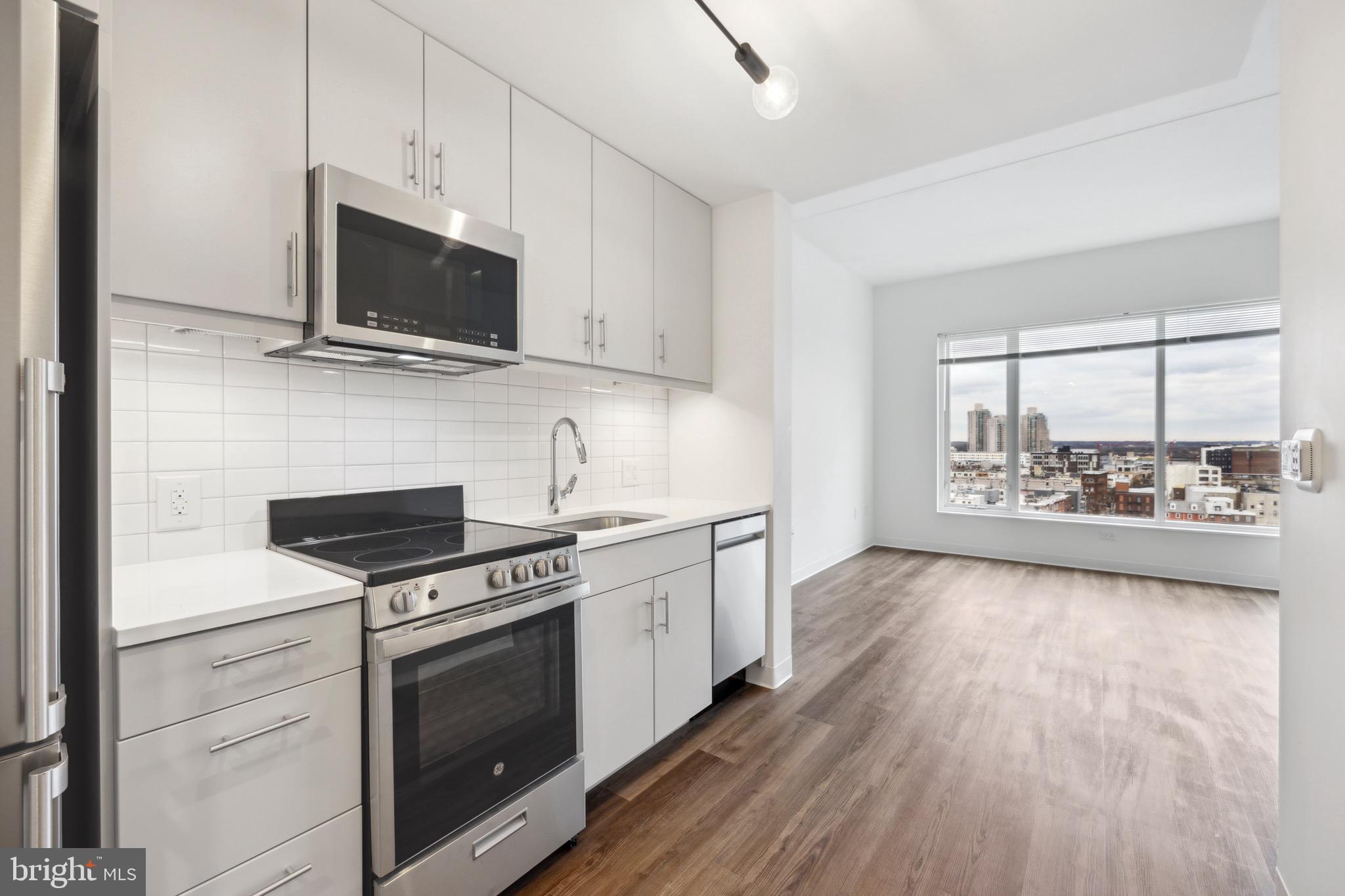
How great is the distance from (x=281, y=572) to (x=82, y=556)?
48cm

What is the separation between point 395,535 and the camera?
1869 millimetres

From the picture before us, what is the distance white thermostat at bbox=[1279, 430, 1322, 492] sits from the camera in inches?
47.9

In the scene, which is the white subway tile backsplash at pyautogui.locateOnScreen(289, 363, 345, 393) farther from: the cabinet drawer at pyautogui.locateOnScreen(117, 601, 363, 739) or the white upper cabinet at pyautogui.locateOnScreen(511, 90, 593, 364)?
the cabinet drawer at pyautogui.locateOnScreen(117, 601, 363, 739)

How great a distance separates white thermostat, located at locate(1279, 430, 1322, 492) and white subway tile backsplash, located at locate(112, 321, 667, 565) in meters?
2.30

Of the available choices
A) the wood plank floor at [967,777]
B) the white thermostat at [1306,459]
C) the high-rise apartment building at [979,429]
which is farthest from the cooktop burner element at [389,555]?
the high-rise apartment building at [979,429]

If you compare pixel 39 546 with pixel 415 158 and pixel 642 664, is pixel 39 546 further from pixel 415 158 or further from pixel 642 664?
pixel 642 664

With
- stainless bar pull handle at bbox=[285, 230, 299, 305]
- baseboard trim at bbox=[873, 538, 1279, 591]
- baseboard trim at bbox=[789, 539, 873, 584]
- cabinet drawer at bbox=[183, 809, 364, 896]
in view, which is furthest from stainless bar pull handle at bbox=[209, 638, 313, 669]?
baseboard trim at bbox=[873, 538, 1279, 591]

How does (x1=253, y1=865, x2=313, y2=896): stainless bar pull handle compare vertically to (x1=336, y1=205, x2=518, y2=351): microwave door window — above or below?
below

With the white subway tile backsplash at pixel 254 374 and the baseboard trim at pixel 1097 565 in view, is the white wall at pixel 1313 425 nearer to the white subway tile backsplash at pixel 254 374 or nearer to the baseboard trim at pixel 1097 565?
the white subway tile backsplash at pixel 254 374

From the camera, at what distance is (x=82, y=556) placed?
0.93 m

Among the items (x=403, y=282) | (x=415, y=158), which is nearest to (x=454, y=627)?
(x=403, y=282)

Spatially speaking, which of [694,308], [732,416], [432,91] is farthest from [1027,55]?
[432,91]

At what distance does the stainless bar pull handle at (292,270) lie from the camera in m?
1.49

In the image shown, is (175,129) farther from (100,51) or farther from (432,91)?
(432,91)
